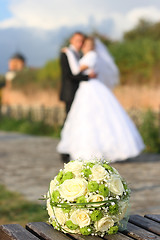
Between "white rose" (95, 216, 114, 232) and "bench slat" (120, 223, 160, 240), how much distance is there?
0.13 meters

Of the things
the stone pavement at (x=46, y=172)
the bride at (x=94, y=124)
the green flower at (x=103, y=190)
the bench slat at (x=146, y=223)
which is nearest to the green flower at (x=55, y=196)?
the green flower at (x=103, y=190)

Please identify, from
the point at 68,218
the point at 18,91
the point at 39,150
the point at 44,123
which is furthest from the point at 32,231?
the point at 18,91

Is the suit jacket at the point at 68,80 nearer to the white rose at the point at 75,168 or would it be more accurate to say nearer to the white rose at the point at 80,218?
the white rose at the point at 75,168

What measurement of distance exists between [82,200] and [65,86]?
20.7ft

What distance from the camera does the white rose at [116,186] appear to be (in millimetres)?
2502

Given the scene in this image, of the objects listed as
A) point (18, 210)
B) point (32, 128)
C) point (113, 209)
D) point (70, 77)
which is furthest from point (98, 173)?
point (32, 128)

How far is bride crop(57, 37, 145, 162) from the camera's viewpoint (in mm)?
8203

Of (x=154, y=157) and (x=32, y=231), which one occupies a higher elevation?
(x=32, y=231)

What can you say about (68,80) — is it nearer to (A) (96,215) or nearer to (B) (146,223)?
(B) (146,223)

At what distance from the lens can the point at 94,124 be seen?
8.28 meters

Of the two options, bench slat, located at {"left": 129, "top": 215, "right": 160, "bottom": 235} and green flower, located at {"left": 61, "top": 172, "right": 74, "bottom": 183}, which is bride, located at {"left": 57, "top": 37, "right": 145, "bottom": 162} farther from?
green flower, located at {"left": 61, "top": 172, "right": 74, "bottom": 183}

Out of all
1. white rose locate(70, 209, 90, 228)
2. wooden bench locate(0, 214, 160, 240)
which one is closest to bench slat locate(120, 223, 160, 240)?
wooden bench locate(0, 214, 160, 240)

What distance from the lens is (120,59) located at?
22.6 metres

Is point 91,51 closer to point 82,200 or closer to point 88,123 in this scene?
point 88,123
